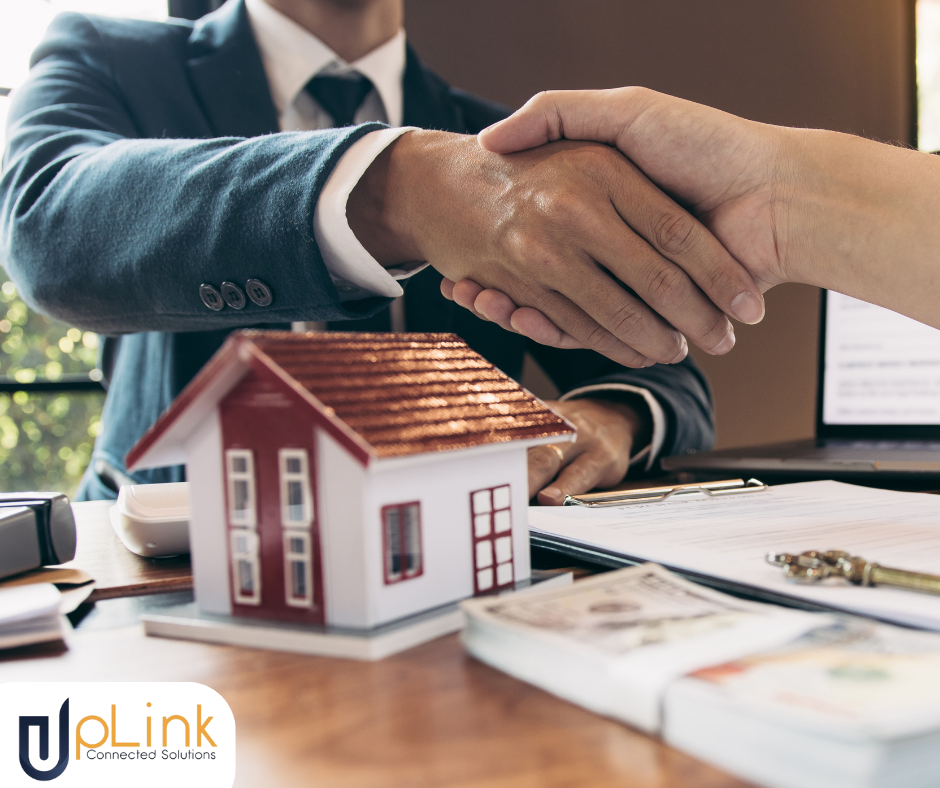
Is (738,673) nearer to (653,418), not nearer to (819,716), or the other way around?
(819,716)

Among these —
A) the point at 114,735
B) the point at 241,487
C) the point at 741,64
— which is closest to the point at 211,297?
the point at 241,487

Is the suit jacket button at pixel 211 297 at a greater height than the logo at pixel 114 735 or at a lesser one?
greater

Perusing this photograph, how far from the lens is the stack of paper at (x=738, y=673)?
0.20m

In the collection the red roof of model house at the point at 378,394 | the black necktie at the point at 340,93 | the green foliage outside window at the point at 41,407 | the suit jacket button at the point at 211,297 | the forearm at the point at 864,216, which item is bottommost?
the green foliage outside window at the point at 41,407

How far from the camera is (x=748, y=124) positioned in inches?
25.6

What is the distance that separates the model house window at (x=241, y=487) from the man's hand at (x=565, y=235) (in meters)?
0.38

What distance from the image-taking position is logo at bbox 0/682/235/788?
10.0 inches

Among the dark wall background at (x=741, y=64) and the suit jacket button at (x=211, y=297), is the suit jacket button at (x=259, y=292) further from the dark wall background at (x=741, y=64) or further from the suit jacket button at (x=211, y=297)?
the dark wall background at (x=741, y=64)

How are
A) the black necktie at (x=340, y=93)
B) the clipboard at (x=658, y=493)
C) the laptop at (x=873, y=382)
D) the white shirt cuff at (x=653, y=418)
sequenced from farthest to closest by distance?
the black necktie at (x=340, y=93) → the laptop at (x=873, y=382) → the white shirt cuff at (x=653, y=418) → the clipboard at (x=658, y=493)

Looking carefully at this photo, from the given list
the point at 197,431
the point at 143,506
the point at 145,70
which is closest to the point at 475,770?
the point at 197,431

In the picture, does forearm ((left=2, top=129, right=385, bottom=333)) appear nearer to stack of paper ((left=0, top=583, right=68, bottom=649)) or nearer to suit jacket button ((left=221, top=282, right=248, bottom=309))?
suit jacket button ((left=221, top=282, right=248, bottom=309))

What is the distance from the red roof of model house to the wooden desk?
0.31 ft

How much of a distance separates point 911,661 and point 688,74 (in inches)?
84.1

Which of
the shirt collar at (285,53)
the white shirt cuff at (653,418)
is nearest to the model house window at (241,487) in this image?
the white shirt cuff at (653,418)
